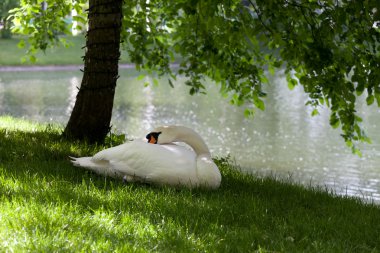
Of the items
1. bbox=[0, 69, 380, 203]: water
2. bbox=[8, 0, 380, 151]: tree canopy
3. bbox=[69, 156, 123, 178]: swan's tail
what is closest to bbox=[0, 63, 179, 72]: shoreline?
bbox=[0, 69, 380, 203]: water

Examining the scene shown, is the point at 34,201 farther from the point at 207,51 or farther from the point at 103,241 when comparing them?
the point at 207,51

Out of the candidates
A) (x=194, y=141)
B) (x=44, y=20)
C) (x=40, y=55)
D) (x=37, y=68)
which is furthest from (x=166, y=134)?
(x=40, y=55)

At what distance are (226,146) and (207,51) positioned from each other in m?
7.46

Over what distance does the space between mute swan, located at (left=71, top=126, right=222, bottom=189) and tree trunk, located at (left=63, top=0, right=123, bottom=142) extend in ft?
5.45

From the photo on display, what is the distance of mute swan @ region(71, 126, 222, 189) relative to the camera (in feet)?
16.1

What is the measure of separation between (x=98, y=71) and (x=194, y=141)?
1.96m

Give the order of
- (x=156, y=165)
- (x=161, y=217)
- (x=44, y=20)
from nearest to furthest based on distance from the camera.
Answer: (x=161, y=217), (x=156, y=165), (x=44, y=20)

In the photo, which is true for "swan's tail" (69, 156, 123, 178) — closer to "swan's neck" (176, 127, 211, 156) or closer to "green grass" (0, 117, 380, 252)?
"green grass" (0, 117, 380, 252)

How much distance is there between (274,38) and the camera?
563 cm

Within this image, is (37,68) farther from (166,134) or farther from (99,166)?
(99,166)

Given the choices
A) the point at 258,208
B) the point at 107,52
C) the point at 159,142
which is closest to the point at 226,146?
the point at 107,52

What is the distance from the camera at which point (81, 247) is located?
10.3 ft

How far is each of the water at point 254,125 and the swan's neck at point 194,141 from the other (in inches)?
83.7

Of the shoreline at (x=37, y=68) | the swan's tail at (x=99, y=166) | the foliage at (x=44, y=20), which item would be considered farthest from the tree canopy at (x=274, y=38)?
the shoreline at (x=37, y=68)
